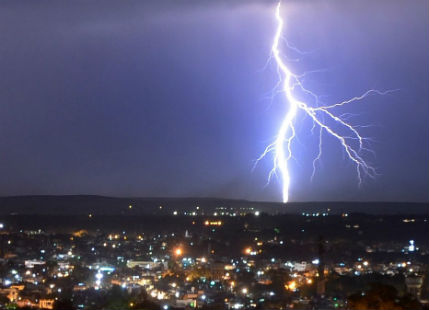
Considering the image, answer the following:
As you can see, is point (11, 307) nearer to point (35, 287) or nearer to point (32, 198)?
point (35, 287)

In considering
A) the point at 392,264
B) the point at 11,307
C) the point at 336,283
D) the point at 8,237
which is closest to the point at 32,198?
the point at 8,237

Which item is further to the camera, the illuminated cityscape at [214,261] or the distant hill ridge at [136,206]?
the distant hill ridge at [136,206]

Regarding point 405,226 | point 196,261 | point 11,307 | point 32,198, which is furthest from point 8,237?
point 11,307

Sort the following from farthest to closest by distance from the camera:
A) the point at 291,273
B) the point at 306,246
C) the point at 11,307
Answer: the point at 306,246 < the point at 291,273 < the point at 11,307

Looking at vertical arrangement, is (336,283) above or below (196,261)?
below

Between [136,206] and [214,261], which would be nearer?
[214,261]

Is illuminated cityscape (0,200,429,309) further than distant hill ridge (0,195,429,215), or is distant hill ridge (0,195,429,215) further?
distant hill ridge (0,195,429,215)

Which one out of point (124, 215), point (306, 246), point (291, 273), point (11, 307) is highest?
point (124, 215)

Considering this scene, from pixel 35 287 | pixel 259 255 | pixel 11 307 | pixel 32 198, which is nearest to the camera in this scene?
pixel 11 307

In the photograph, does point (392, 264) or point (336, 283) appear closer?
point (336, 283)
